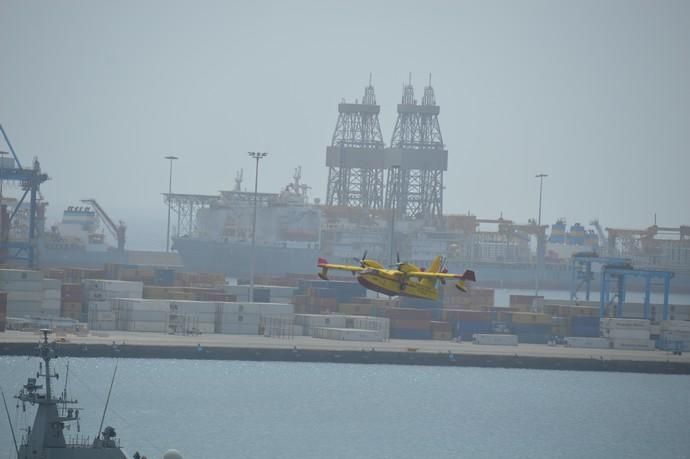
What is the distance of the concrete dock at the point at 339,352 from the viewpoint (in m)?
61.3

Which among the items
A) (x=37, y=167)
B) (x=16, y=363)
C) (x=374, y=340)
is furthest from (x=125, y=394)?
(x=37, y=167)

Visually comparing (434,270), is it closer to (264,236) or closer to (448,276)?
(448,276)

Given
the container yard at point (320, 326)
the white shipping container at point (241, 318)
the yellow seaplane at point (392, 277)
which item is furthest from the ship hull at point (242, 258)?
the yellow seaplane at point (392, 277)

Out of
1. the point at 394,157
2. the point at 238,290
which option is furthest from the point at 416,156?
the point at 238,290

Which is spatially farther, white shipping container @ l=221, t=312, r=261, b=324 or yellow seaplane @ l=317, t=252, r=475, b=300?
white shipping container @ l=221, t=312, r=261, b=324

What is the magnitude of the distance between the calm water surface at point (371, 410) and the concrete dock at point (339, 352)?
51cm

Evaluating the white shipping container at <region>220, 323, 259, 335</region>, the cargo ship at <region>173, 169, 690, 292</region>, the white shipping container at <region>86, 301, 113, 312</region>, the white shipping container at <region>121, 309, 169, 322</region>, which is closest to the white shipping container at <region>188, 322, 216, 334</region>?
the white shipping container at <region>220, 323, 259, 335</region>

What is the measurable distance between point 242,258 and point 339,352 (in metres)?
87.4

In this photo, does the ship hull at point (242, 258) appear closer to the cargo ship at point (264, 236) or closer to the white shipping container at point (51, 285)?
the cargo ship at point (264, 236)

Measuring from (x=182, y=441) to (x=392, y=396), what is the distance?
15.8 m

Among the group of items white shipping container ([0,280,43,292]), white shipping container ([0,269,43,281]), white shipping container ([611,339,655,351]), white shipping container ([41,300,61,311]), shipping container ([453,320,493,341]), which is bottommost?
white shipping container ([611,339,655,351])

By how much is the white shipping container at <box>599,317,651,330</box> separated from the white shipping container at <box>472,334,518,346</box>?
18.0 ft

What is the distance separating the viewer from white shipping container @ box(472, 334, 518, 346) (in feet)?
246

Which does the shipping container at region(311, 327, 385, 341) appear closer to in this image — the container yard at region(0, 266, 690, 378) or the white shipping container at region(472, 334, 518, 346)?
the container yard at region(0, 266, 690, 378)
